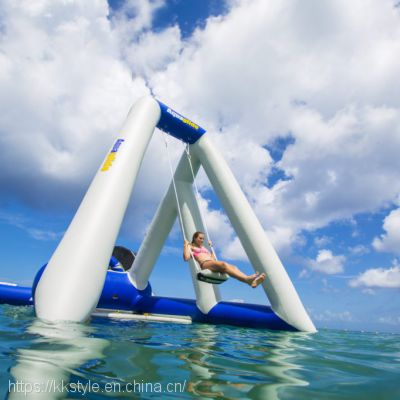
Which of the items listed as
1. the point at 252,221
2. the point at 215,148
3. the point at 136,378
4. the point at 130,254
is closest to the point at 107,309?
the point at 130,254

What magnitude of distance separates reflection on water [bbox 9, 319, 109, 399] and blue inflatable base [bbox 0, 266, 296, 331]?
5.23m

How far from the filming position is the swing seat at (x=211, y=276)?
710cm

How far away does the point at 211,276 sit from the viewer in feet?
23.5

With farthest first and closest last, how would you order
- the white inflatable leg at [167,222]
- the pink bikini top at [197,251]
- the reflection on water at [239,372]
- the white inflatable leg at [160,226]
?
the white inflatable leg at [160,226] < the white inflatable leg at [167,222] < the pink bikini top at [197,251] < the reflection on water at [239,372]

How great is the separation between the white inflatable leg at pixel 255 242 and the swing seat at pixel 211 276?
339 cm

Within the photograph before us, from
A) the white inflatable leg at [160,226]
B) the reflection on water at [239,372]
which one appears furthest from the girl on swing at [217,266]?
the white inflatable leg at [160,226]

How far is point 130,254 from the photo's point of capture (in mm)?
16016

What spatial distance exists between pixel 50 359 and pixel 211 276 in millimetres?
3991

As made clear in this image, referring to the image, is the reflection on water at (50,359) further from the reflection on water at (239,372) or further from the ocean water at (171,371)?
the reflection on water at (239,372)

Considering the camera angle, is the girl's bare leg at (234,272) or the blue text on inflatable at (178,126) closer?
the girl's bare leg at (234,272)

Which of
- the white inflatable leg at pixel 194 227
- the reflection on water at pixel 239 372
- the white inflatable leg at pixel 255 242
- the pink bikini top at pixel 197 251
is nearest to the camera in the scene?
the reflection on water at pixel 239 372

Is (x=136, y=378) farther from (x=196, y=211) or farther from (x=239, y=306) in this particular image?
(x=196, y=211)

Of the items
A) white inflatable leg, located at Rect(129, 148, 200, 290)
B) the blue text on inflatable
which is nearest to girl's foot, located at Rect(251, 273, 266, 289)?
white inflatable leg, located at Rect(129, 148, 200, 290)

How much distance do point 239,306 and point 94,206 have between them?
220 inches
